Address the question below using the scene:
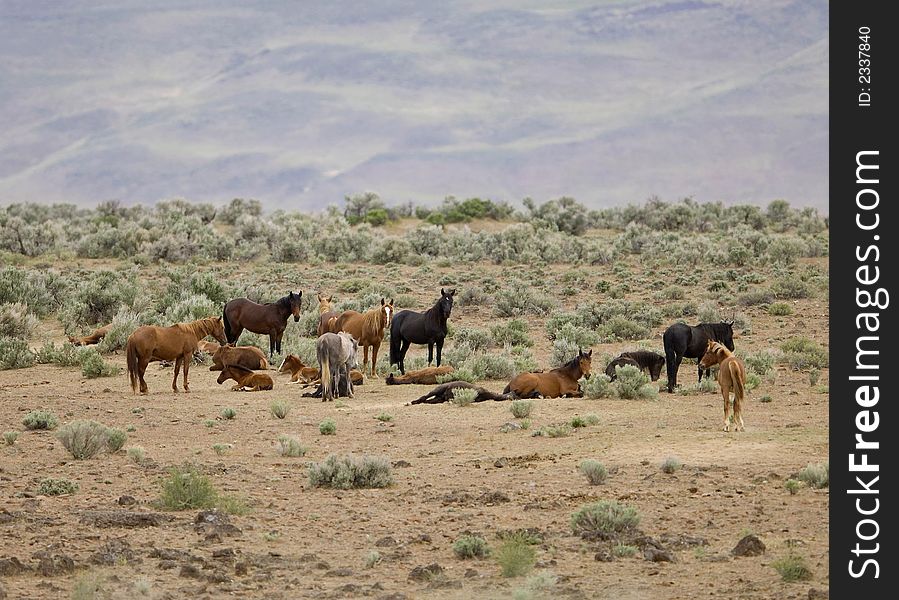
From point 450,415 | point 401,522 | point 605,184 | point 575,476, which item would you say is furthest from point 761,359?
point 605,184

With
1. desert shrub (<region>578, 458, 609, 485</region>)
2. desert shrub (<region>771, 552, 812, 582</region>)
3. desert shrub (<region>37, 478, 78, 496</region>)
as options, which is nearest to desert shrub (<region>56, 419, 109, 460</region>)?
desert shrub (<region>37, 478, 78, 496</region>)

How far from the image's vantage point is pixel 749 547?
10.3 metres

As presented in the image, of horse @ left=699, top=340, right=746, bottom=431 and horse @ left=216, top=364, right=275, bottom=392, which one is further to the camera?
horse @ left=216, top=364, right=275, bottom=392

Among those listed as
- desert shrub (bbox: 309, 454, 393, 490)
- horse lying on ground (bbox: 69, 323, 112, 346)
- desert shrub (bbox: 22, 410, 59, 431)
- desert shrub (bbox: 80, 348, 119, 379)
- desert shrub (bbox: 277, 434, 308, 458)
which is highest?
horse lying on ground (bbox: 69, 323, 112, 346)

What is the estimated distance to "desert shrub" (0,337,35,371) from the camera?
23.6m

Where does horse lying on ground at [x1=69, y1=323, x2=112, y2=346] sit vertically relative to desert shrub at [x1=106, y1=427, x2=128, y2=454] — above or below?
above

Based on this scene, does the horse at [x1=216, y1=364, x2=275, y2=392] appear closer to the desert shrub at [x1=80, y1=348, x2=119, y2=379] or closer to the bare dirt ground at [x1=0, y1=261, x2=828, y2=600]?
the bare dirt ground at [x1=0, y1=261, x2=828, y2=600]

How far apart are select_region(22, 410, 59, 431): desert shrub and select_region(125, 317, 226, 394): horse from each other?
121 inches

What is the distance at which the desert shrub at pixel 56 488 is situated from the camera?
12781 millimetres

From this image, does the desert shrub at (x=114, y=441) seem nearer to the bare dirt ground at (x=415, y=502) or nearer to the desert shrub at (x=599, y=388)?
the bare dirt ground at (x=415, y=502)

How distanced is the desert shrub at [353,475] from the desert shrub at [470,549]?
2.71m

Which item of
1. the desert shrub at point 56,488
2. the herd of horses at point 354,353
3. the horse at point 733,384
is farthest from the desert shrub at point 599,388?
the desert shrub at point 56,488

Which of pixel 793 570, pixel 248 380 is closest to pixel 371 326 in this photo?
pixel 248 380

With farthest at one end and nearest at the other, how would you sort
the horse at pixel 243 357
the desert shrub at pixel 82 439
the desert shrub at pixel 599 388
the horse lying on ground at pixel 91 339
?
1. the horse lying on ground at pixel 91 339
2. the horse at pixel 243 357
3. the desert shrub at pixel 599 388
4. the desert shrub at pixel 82 439
